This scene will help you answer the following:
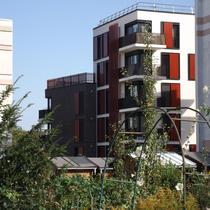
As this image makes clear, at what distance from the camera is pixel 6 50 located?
24.6m

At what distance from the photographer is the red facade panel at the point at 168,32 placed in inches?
2183

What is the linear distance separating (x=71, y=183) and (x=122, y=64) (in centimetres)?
4021

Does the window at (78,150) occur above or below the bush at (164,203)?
below

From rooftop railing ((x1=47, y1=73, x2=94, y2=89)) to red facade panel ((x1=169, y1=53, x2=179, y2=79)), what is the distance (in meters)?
9.00

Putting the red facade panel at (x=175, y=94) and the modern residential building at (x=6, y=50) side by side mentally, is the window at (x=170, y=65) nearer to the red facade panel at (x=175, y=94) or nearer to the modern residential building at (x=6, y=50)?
the red facade panel at (x=175, y=94)

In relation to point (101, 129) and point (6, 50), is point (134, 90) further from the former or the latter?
point (101, 129)

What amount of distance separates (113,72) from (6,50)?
33.4m

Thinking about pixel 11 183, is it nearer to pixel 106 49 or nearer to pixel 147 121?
pixel 147 121

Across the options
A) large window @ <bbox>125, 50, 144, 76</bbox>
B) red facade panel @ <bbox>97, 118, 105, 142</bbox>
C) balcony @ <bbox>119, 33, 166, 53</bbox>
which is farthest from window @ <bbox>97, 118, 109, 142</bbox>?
balcony @ <bbox>119, 33, 166, 53</bbox>

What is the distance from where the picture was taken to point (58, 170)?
11.3m

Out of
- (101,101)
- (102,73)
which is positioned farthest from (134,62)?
(101,101)

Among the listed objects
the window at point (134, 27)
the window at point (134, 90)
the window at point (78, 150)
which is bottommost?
the window at point (78, 150)

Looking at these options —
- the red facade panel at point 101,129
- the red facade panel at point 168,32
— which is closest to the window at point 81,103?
the red facade panel at point 101,129

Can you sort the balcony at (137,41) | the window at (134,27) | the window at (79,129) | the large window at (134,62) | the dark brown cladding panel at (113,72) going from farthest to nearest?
1. the window at (79,129)
2. the dark brown cladding panel at (113,72)
3. the window at (134,27)
4. the balcony at (137,41)
5. the large window at (134,62)
